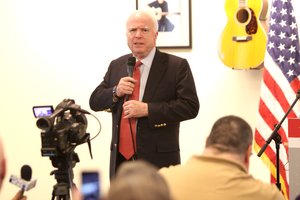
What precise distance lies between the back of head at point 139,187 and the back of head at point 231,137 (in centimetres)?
87

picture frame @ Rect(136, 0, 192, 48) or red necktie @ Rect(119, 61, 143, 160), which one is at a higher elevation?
picture frame @ Rect(136, 0, 192, 48)

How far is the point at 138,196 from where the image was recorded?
1.16 meters

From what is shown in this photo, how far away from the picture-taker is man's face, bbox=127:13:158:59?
3244mm

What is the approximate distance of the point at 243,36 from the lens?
14.1 feet

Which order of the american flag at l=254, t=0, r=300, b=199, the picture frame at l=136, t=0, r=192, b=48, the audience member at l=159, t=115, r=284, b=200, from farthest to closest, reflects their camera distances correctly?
the picture frame at l=136, t=0, r=192, b=48
the american flag at l=254, t=0, r=300, b=199
the audience member at l=159, t=115, r=284, b=200

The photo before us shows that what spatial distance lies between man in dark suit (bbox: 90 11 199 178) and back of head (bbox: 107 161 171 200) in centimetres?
184

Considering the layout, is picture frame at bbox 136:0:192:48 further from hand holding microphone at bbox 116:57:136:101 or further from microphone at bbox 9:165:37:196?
microphone at bbox 9:165:37:196

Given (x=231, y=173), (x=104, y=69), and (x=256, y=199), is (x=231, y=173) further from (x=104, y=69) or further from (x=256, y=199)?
(x=104, y=69)

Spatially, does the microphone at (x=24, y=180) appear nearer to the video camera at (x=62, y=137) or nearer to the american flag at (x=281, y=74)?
the video camera at (x=62, y=137)

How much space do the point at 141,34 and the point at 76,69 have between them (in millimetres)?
1680

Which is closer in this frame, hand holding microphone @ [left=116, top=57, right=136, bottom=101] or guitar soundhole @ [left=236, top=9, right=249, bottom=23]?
hand holding microphone @ [left=116, top=57, right=136, bottom=101]

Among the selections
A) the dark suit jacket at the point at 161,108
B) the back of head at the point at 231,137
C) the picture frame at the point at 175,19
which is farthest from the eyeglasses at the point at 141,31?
the picture frame at the point at 175,19

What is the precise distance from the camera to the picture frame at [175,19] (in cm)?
462

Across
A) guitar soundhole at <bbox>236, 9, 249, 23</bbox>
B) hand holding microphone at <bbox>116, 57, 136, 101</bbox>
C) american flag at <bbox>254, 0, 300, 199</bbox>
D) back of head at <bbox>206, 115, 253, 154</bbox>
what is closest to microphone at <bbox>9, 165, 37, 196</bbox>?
back of head at <bbox>206, 115, 253, 154</bbox>
